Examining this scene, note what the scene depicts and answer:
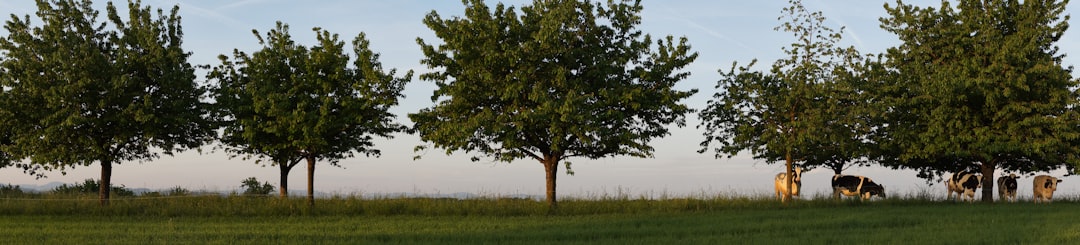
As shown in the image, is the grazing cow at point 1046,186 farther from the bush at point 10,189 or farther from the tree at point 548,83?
the bush at point 10,189

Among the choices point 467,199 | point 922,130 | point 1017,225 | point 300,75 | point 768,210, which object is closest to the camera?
point 1017,225

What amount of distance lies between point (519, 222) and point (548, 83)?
22.5ft

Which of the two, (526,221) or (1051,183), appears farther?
(1051,183)

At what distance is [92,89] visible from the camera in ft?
110

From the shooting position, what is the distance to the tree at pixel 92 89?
3309 cm

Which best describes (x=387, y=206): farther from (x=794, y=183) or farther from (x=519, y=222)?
(x=794, y=183)

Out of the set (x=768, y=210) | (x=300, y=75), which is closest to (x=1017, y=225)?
(x=768, y=210)

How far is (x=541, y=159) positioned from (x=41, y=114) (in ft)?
58.7

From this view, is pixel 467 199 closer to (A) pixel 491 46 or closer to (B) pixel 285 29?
(A) pixel 491 46

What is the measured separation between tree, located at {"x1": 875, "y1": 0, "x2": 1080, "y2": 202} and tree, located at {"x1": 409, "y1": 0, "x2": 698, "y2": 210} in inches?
410

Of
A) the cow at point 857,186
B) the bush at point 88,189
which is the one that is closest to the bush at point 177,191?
the bush at point 88,189

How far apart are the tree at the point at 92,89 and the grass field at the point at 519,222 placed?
2259mm

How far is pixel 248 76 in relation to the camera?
36.6 metres

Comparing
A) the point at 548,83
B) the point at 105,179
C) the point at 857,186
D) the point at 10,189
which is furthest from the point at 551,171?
the point at 10,189
